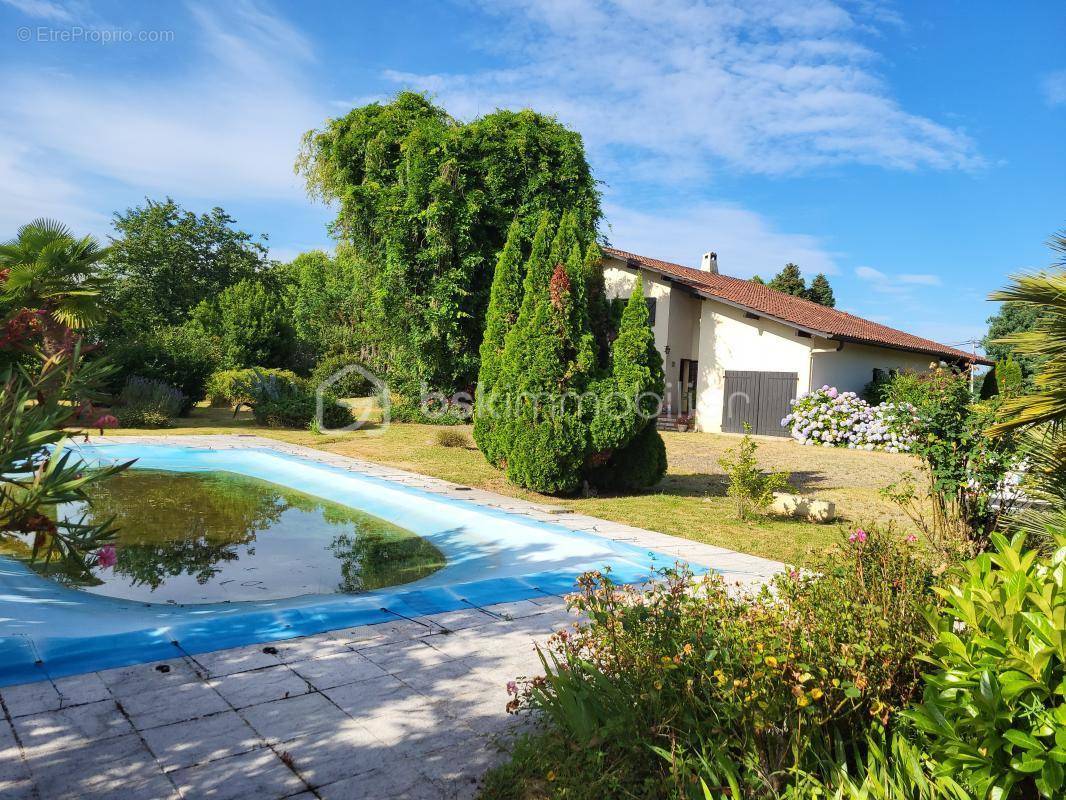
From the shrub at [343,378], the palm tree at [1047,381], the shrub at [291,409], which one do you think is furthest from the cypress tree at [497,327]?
the shrub at [343,378]

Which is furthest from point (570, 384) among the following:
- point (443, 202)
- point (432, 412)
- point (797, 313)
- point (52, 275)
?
point (797, 313)

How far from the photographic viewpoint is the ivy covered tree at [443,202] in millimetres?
19734

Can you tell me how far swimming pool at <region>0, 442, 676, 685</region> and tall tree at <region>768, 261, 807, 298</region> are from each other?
35243mm

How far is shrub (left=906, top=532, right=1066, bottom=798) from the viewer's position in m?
1.82

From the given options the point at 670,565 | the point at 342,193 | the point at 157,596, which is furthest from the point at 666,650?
the point at 342,193


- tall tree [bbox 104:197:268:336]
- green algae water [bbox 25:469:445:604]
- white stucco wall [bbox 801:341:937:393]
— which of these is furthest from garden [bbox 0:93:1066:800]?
green algae water [bbox 25:469:445:604]

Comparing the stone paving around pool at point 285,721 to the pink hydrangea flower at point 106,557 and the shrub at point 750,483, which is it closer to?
the pink hydrangea flower at point 106,557

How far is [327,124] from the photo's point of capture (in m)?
22.2

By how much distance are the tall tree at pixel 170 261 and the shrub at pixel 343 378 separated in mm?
8939

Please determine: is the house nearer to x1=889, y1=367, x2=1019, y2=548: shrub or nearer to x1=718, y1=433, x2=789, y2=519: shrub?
x1=718, y1=433, x2=789, y2=519: shrub

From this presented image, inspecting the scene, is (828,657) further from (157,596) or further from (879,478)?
(879,478)

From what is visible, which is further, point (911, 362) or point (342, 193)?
point (911, 362)

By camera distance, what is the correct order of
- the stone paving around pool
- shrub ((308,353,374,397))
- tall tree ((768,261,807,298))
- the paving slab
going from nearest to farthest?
the stone paving around pool < the paving slab < shrub ((308,353,374,397)) < tall tree ((768,261,807,298))

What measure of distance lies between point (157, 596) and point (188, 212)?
31.9m
